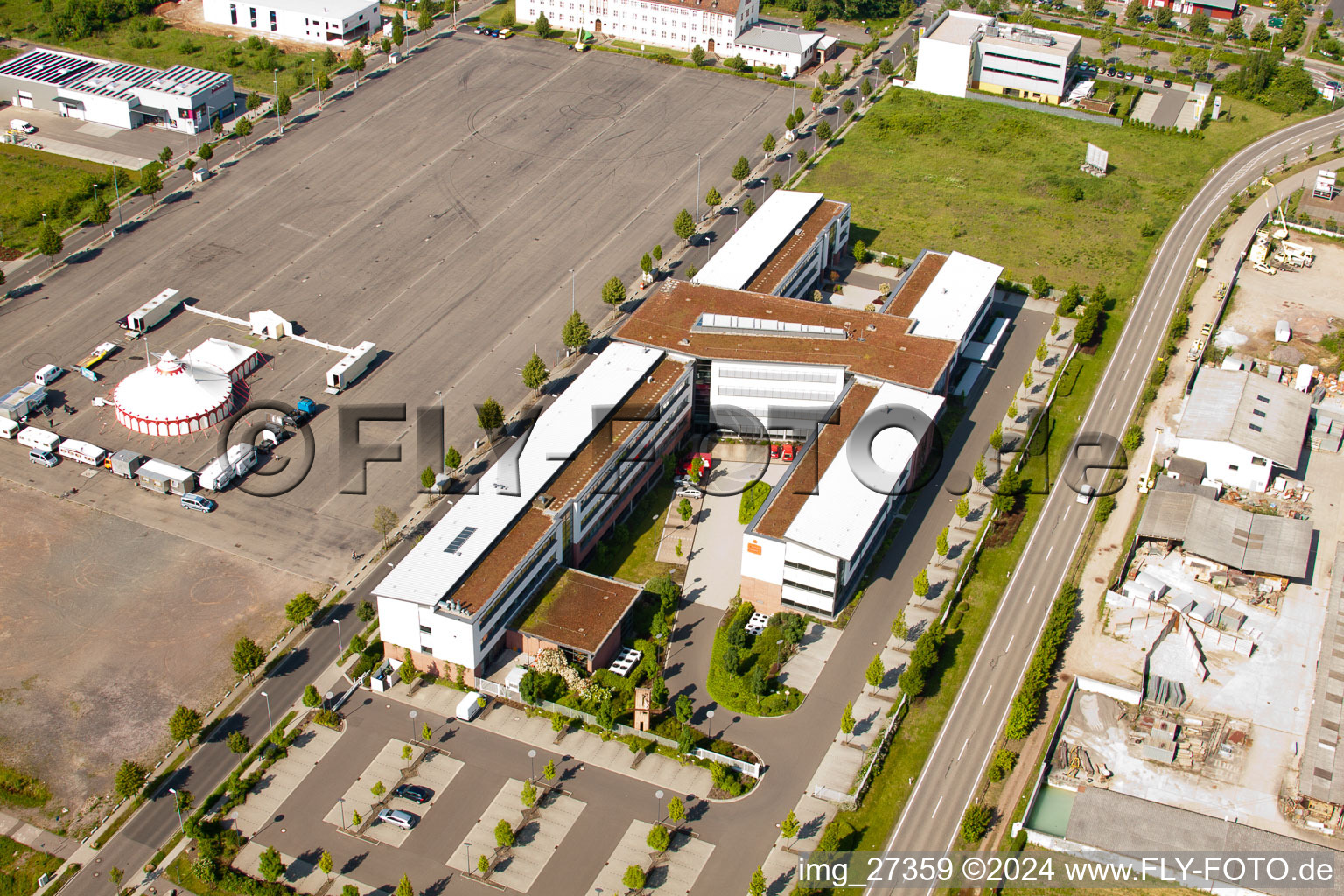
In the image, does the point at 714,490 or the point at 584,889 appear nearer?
the point at 584,889

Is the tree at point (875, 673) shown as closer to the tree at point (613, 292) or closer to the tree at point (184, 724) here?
the tree at point (184, 724)

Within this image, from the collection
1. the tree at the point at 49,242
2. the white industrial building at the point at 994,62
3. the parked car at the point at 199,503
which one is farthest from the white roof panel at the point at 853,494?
the white industrial building at the point at 994,62

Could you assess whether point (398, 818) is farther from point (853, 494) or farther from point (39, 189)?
point (39, 189)

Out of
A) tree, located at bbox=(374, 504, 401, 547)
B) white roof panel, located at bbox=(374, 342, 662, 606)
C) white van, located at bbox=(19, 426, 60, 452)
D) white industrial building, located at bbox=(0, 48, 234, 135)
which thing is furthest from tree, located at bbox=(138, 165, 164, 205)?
white roof panel, located at bbox=(374, 342, 662, 606)

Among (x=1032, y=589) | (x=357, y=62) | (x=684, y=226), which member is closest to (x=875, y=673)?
A: (x=1032, y=589)

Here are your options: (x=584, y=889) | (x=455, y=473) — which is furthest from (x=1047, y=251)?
(x=584, y=889)

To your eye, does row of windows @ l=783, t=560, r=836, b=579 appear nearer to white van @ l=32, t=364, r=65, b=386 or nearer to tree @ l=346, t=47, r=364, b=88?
white van @ l=32, t=364, r=65, b=386

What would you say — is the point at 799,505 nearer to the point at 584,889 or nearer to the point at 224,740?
the point at 584,889
